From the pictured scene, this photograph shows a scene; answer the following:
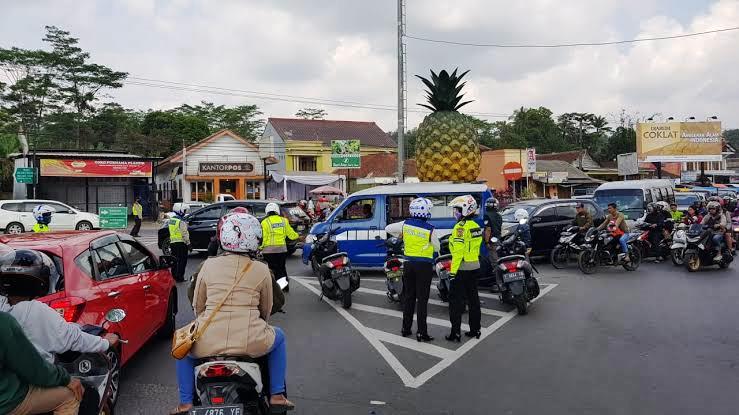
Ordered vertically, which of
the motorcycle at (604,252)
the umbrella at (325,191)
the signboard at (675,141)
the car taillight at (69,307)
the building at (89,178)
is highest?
the signboard at (675,141)

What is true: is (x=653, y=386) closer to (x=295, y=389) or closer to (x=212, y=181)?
(x=295, y=389)

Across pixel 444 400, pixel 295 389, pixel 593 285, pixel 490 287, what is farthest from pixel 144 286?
pixel 593 285

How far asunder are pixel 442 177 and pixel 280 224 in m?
8.16

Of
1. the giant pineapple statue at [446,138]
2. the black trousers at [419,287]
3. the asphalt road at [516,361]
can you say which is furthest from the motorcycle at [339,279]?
the giant pineapple statue at [446,138]

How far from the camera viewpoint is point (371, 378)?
18.7ft

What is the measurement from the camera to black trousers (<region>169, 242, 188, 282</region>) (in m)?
11.3

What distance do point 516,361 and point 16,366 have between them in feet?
16.0

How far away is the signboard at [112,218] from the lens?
25969 millimetres

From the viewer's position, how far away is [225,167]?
3991cm

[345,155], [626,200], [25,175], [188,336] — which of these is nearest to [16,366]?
[188,336]

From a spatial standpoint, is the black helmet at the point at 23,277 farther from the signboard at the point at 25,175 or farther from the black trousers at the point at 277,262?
the signboard at the point at 25,175

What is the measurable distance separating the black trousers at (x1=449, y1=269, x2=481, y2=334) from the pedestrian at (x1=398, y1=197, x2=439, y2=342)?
349 mm

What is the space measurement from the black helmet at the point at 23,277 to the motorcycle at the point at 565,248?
39.4 feet

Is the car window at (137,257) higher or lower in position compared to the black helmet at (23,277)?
lower
